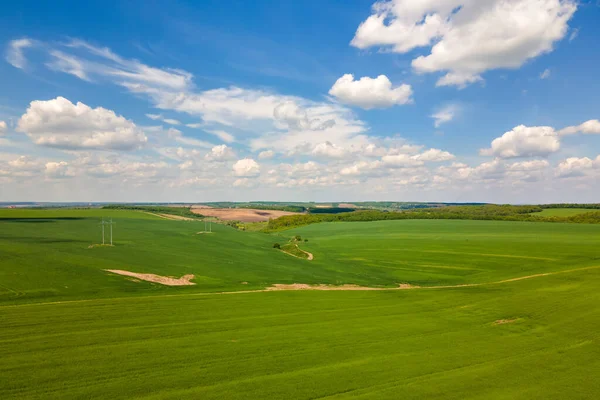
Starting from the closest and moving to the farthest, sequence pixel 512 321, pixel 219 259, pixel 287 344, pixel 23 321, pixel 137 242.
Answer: pixel 287 344 → pixel 23 321 → pixel 512 321 → pixel 219 259 → pixel 137 242

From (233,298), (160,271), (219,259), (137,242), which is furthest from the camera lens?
(137,242)

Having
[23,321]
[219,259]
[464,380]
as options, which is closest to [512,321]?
[464,380]

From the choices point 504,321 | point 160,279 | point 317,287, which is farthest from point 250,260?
point 504,321

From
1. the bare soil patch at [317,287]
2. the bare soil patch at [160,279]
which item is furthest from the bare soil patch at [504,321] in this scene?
the bare soil patch at [160,279]

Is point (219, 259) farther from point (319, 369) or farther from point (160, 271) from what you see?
point (319, 369)

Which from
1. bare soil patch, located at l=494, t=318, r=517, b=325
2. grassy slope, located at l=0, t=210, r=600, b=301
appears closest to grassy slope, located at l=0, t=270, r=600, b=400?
bare soil patch, located at l=494, t=318, r=517, b=325

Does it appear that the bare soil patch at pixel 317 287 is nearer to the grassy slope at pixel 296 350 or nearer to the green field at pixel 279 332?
the green field at pixel 279 332

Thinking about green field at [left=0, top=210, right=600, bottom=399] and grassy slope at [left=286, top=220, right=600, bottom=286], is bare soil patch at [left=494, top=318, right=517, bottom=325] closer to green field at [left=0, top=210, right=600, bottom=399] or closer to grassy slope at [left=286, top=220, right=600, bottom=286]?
green field at [left=0, top=210, right=600, bottom=399]
